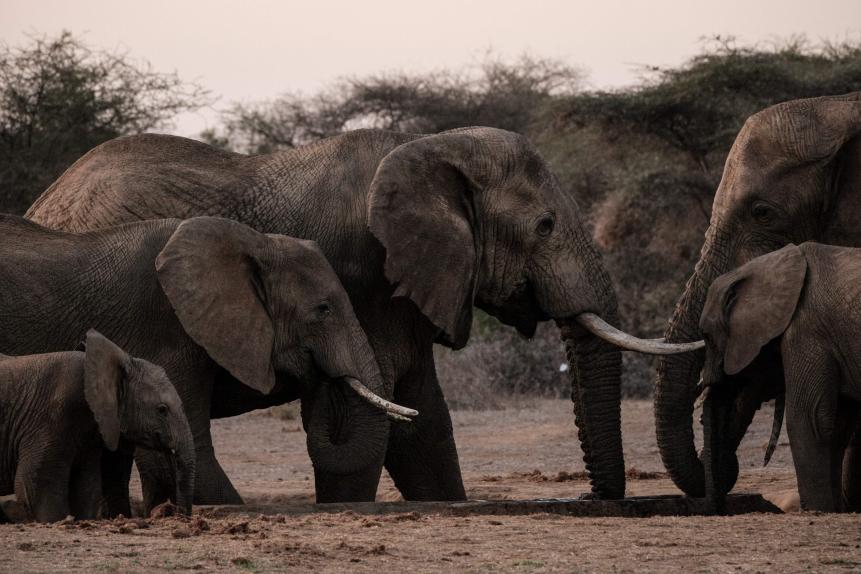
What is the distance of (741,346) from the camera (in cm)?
873

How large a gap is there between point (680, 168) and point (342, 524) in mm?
13908

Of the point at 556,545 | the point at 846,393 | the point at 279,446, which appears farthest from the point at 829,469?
the point at 279,446

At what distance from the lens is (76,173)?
372 inches

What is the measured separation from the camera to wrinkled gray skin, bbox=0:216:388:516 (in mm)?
8352

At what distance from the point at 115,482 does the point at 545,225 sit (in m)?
2.48

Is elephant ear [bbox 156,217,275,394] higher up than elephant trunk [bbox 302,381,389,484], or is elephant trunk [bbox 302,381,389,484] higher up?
elephant ear [bbox 156,217,275,394]

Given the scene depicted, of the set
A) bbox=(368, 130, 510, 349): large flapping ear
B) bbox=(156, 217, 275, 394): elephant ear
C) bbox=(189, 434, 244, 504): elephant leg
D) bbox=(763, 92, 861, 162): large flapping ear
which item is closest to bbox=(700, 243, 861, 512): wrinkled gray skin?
bbox=(763, 92, 861, 162): large flapping ear

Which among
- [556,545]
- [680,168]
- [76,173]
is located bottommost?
[556,545]

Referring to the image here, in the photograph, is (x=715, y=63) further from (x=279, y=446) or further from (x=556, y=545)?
(x=556, y=545)

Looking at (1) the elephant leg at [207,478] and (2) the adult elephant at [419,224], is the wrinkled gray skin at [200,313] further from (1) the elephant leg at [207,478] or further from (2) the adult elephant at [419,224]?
(2) the adult elephant at [419,224]

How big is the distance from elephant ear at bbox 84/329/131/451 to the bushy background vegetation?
9999 millimetres

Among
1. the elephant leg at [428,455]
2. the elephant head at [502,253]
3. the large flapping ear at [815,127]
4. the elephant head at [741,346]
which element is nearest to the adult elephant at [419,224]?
the elephant head at [502,253]

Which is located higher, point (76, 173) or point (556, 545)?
→ point (76, 173)

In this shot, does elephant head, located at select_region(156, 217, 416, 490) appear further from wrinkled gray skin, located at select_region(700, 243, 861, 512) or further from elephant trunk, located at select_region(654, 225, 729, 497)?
wrinkled gray skin, located at select_region(700, 243, 861, 512)
